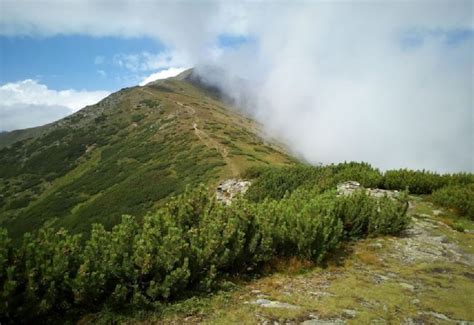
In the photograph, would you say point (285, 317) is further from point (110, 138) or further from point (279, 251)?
point (110, 138)

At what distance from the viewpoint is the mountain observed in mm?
60375

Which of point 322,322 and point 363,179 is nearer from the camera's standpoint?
point 322,322

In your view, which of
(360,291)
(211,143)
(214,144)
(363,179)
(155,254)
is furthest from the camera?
(211,143)

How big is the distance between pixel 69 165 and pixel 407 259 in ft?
308

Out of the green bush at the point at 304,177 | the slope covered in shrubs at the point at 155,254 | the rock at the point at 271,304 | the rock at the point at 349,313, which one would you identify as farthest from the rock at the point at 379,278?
the green bush at the point at 304,177

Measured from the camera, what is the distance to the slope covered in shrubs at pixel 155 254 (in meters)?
6.98

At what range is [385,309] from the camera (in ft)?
26.8

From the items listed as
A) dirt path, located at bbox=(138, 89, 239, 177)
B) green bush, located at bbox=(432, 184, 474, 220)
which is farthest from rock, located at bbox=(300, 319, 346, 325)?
dirt path, located at bbox=(138, 89, 239, 177)

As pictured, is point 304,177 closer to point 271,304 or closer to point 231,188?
point 231,188

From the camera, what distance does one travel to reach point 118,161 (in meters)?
86.2

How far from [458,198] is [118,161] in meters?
77.9

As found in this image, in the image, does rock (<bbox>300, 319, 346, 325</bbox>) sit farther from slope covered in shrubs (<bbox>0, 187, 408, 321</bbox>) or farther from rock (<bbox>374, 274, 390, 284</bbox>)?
rock (<bbox>374, 274, 390, 284</bbox>)

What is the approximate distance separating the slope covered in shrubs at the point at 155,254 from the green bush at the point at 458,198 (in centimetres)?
785

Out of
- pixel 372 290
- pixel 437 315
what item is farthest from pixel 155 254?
pixel 437 315
